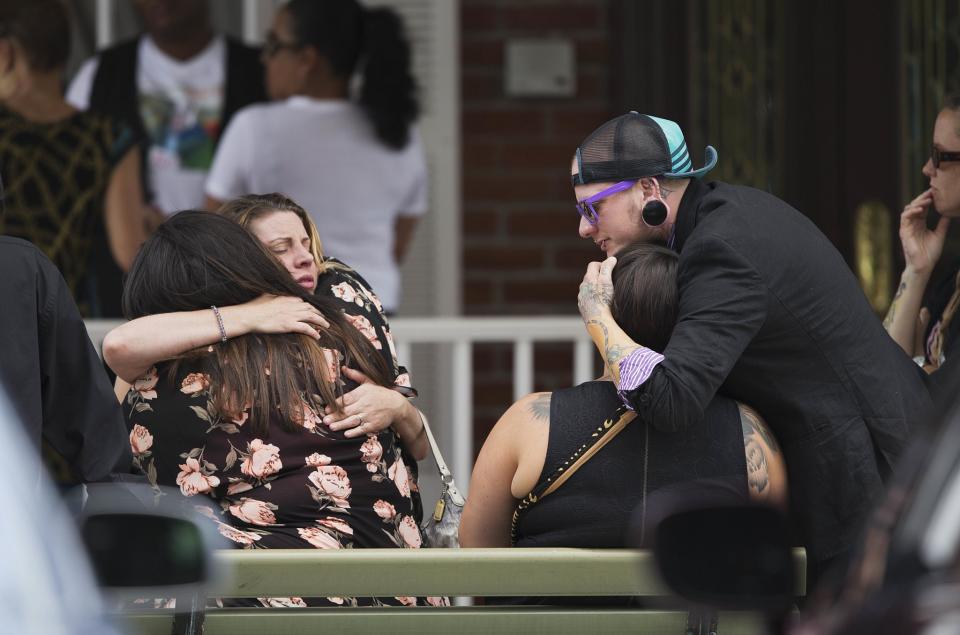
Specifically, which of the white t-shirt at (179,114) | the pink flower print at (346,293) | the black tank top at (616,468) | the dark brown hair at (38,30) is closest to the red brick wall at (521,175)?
the white t-shirt at (179,114)

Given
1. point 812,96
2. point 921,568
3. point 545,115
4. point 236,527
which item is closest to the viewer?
point 921,568

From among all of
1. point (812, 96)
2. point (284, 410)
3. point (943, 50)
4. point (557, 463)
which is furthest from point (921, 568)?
point (812, 96)

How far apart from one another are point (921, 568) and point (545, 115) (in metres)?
5.16

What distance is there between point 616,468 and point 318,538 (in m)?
0.61

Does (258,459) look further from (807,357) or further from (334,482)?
(807,357)

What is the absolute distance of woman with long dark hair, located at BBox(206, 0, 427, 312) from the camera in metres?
5.62

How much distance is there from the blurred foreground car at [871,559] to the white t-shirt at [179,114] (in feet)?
14.6

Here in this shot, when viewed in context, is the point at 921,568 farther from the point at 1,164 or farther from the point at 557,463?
the point at 1,164

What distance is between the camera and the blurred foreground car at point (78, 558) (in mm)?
1611

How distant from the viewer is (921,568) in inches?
60.0

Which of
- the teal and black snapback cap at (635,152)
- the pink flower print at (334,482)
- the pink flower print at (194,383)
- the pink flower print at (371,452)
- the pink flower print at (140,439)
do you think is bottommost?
the pink flower print at (334,482)

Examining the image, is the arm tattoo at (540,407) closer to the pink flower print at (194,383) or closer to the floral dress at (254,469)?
the floral dress at (254,469)

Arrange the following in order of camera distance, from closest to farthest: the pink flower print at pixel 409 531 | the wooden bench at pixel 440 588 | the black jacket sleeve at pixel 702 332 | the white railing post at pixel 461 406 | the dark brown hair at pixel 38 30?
the wooden bench at pixel 440 588
the black jacket sleeve at pixel 702 332
the pink flower print at pixel 409 531
the white railing post at pixel 461 406
the dark brown hair at pixel 38 30

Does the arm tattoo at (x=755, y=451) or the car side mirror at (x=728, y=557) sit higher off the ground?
the car side mirror at (x=728, y=557)
